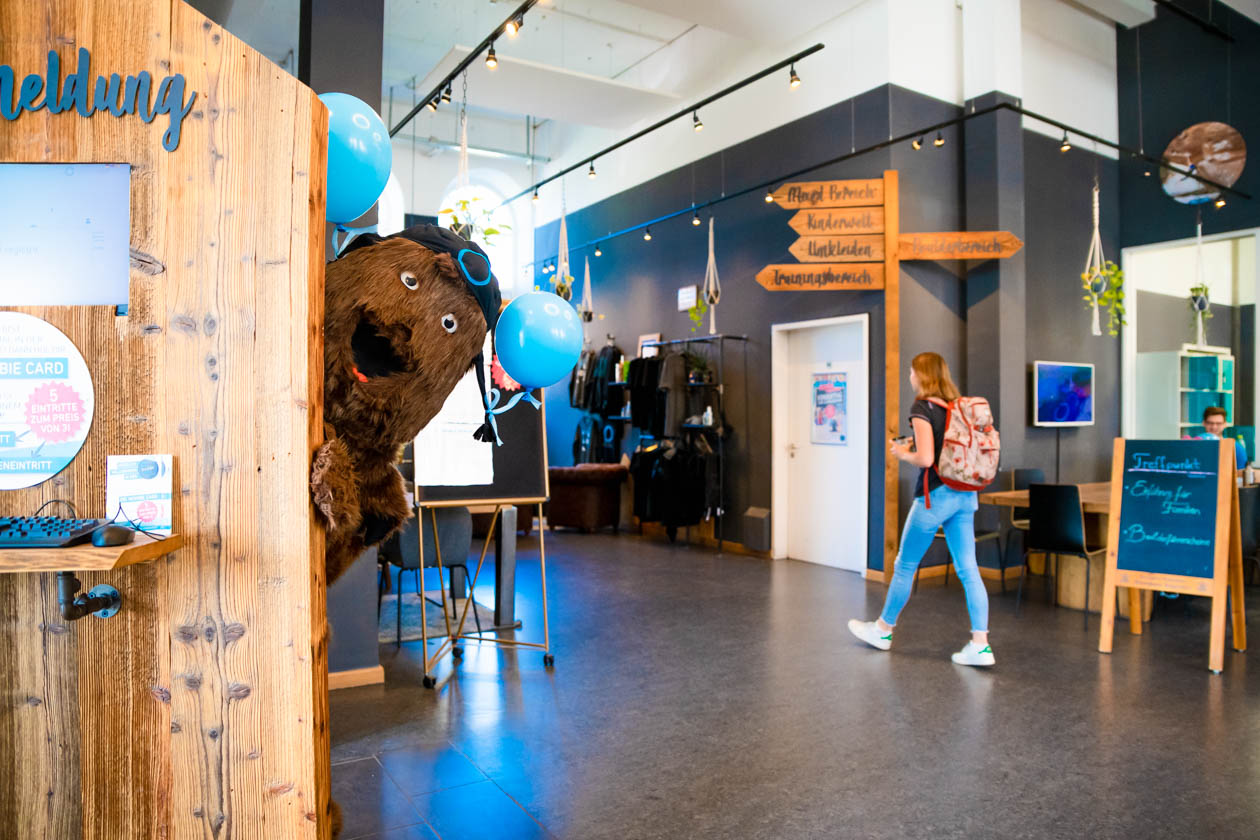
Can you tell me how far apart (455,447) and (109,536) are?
264 centimetres

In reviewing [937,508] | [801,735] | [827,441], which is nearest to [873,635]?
[937,508]

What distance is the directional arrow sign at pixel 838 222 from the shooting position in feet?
20.2

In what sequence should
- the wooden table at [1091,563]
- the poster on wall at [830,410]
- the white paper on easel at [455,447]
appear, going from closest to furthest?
the white paper on easel at [455,447], the wooden table at [1091,563], the poster on wall at [830,410]

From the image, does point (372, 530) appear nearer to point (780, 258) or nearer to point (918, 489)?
point (918, 489)

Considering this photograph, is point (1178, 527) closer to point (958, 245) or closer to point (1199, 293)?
point (958, 245)

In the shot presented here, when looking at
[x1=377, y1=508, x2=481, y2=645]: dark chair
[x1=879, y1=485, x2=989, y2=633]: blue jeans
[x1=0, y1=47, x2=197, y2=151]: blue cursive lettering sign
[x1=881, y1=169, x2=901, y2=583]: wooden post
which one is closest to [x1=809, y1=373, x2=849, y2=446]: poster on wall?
[x1=881, y1=169, x2=901, y2=583]: wooden post

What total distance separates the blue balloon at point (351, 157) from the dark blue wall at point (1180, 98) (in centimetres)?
799

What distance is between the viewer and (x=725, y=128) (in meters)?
8.03

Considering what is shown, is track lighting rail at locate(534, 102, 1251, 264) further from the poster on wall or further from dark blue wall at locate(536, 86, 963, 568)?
the poster on wall

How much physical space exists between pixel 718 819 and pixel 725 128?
6.81m

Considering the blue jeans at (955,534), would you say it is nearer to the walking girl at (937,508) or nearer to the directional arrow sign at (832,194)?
the walking girl at (937,508)

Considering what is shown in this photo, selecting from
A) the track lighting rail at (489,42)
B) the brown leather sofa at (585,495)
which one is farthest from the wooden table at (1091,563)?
the track lighting rail at (489,42)

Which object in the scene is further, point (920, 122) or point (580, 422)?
point (580, 422)

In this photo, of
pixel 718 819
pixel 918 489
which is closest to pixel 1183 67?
pixel 918 489
